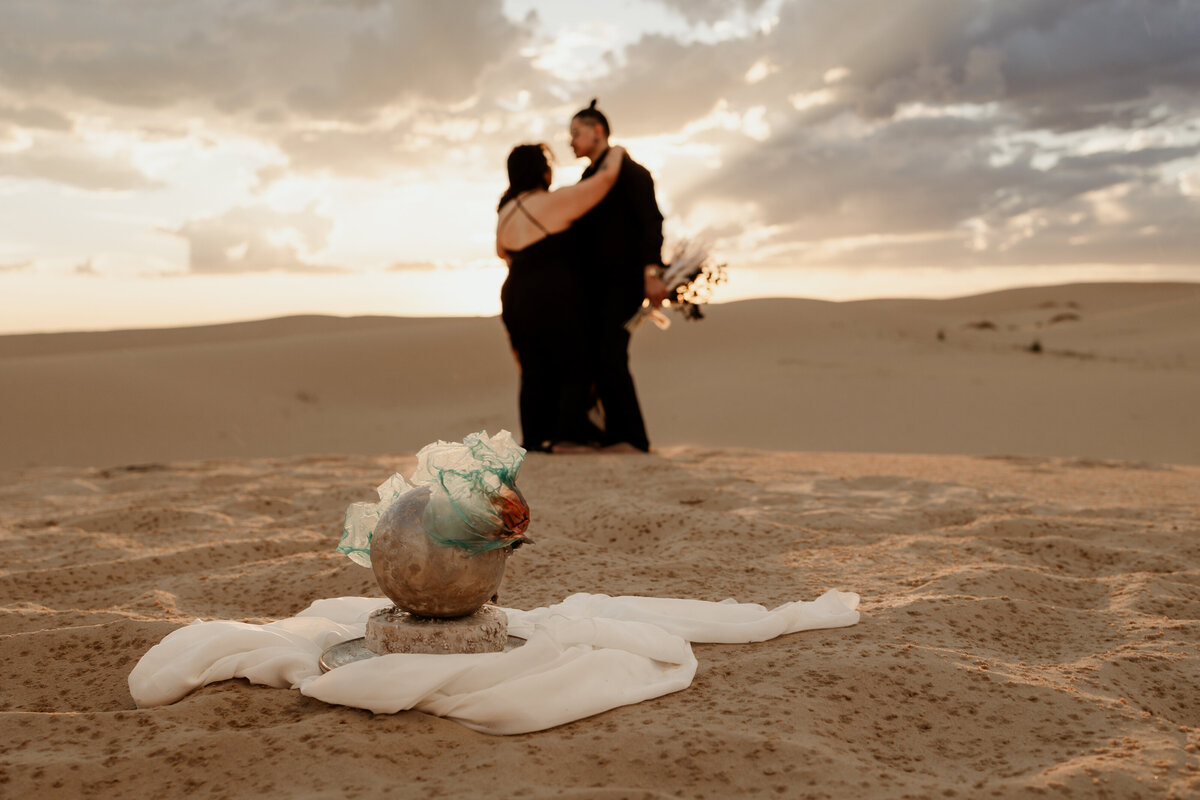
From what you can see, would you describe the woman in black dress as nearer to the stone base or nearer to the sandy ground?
the sandy ground

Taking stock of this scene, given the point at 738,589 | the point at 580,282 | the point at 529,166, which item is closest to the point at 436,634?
the point at 738,589

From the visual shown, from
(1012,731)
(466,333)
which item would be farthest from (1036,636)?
(466,333)

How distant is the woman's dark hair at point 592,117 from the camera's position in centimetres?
709

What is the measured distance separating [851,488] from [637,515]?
1866mm

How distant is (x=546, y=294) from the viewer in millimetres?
7215

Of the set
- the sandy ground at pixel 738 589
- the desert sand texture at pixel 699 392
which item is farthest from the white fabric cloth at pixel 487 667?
the desert sand texture at pixel 699 392

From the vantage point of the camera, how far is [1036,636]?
11.1 ft

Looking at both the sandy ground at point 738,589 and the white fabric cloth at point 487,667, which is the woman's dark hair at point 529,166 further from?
the white fabric cloth at point 487,667

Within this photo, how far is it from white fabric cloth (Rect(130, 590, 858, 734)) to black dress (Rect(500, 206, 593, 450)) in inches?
164

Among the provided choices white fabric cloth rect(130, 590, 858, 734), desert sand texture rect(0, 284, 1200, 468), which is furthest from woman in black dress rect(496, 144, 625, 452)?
white fabric cloth rect(130, 590, 858, 734)

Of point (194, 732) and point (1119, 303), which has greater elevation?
point (1119, 303)

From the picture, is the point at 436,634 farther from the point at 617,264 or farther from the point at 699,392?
the point at 699,392

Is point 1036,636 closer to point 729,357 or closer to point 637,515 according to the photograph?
point 637,515

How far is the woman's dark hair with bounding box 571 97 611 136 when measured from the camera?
279 inches
